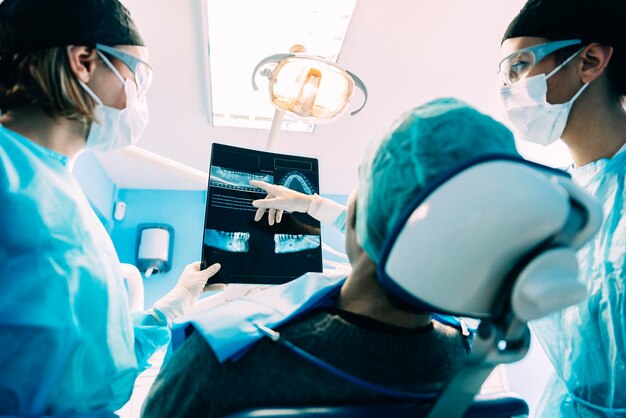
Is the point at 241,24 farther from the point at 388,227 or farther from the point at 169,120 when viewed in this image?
the point at 388,227

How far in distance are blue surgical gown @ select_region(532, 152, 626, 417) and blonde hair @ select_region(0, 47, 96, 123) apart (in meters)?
1.37

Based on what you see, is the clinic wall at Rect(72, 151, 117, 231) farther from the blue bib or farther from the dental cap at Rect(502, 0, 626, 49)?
the dental cap at Rect(502, 0, 626, 49)

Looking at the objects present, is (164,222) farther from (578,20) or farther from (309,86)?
(578,20)

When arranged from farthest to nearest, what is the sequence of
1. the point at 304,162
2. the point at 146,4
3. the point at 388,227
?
the point at 146,4, the point at 304,162, the point at 388,227

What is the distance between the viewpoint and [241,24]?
197 cm

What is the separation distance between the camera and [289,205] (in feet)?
4.91

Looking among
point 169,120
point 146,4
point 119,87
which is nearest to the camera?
point 119,87

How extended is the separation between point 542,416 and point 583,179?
69cm

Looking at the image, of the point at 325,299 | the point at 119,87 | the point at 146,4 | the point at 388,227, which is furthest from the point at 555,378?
the point at 146,4

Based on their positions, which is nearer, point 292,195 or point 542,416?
point 542,416

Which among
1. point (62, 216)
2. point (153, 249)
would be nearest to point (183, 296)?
point (62, 216)

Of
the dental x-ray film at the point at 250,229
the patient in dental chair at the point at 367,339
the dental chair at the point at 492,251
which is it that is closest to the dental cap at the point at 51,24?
the dental x-ray film at the point at 250,229

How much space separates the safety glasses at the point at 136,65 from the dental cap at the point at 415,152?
877 mm

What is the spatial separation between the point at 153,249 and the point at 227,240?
7.22 ft
